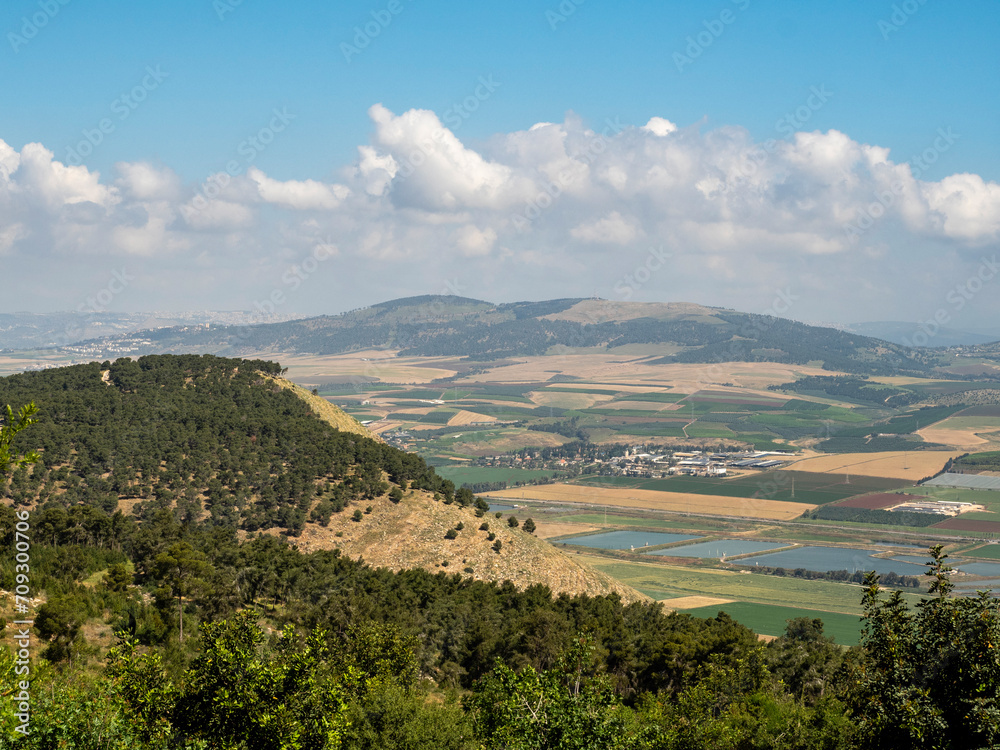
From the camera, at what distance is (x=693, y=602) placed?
372ft

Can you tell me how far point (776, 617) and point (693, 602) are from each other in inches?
449

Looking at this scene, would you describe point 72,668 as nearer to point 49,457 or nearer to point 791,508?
point 49,457

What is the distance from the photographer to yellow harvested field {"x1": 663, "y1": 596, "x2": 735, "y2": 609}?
11055cm

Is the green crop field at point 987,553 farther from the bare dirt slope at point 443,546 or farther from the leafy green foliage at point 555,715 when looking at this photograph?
the leafy green foliage at point 555,715

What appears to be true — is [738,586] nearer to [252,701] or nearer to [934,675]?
[934,675]

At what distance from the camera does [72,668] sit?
3750cm

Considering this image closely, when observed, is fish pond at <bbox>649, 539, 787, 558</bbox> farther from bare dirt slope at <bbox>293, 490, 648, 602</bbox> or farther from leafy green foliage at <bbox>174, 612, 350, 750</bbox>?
leafy green foliage at <bbox>174, 612, 350, 750</bbox>

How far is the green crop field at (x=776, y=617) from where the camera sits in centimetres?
9962

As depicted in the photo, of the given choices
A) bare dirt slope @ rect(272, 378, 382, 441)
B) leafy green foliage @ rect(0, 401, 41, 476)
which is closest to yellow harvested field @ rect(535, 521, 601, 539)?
bare dirt slope @ rect(272, 378, 382, 441)

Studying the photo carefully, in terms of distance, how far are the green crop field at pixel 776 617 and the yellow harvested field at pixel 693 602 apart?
1.24 metres

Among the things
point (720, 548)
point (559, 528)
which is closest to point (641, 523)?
point (559, 528)

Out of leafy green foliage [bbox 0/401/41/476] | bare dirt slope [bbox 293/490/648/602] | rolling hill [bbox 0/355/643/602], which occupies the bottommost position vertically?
bare dirt slope [bbox 293/490/648/602]

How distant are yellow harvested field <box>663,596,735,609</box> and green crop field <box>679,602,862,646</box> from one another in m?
1.24

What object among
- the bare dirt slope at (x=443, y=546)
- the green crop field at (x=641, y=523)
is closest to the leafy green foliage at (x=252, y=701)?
the bare dirt slope at (x=443, y=546)
